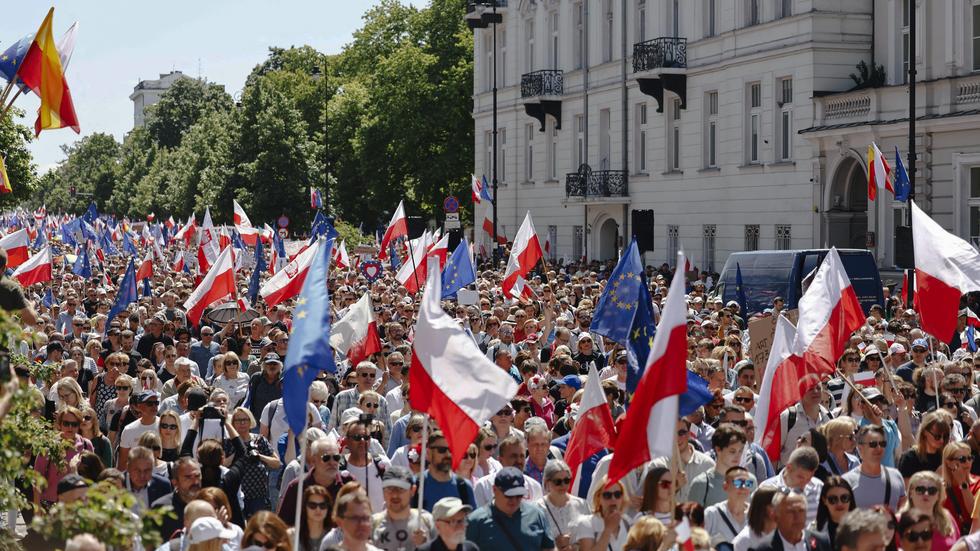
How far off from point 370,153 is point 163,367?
54.3m

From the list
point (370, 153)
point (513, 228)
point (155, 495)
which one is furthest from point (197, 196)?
point (155, 495)

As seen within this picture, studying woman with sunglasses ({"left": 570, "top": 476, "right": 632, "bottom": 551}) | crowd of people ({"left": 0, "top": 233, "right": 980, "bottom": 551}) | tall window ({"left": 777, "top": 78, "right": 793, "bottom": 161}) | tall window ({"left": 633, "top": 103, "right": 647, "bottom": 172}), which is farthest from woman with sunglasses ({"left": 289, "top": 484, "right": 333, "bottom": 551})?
tall window ({"left": 633, "top": 103, "right": 647, "bottom": 172})

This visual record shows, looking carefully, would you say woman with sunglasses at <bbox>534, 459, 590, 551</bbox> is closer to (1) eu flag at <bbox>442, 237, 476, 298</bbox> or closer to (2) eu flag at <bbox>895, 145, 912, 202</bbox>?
(1) eu flag at <bbox>442, 237, 476, 298</bbox>

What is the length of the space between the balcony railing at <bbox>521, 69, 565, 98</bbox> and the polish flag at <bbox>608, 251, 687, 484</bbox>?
42.0m

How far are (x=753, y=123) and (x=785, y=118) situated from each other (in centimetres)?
153

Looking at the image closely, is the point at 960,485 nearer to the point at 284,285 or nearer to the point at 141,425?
the point at 141,425

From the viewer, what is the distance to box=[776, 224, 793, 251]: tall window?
1457 inches

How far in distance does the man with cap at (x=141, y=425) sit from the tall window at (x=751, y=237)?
27938 mm

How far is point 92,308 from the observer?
2567 cm

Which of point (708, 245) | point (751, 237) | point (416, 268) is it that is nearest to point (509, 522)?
point (416, 268)

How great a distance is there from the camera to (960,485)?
9633 millimetres

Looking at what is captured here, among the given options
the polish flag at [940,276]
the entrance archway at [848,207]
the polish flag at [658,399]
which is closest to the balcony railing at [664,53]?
the entrance archway at [848,207]

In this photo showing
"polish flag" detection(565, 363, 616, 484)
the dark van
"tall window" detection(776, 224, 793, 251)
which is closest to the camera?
"polish flag" detection(565, 363, 616, 484)

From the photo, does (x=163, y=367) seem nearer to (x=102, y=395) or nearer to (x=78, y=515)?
(x=102, y=395)
